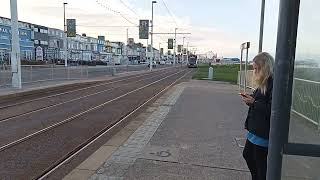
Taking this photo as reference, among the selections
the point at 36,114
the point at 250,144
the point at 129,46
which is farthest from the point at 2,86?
the point at 129,46

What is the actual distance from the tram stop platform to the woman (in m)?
0.51

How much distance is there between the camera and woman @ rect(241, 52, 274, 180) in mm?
4180

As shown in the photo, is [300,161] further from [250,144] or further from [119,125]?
[119,125]

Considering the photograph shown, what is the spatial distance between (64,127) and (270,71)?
7584mm

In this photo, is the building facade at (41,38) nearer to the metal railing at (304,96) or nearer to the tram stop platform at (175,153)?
the tram stop platform at (175,153)

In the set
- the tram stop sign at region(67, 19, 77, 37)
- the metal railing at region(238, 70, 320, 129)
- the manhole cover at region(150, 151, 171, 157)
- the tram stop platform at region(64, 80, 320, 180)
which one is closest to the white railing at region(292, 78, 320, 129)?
the metal railing at region(238, 70, 320, 129)

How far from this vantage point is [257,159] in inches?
176

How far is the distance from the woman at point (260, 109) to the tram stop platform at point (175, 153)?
51cm

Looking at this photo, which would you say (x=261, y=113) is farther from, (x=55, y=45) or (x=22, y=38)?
(x=55, y=45)

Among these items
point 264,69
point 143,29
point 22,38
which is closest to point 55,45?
point 22,38

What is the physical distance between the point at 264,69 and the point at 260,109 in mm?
399

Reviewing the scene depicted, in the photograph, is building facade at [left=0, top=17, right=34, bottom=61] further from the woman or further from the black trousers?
the woman

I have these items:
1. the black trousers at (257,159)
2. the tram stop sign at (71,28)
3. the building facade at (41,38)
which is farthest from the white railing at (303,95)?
the building facade at (41,38)

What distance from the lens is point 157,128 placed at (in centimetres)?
1020
